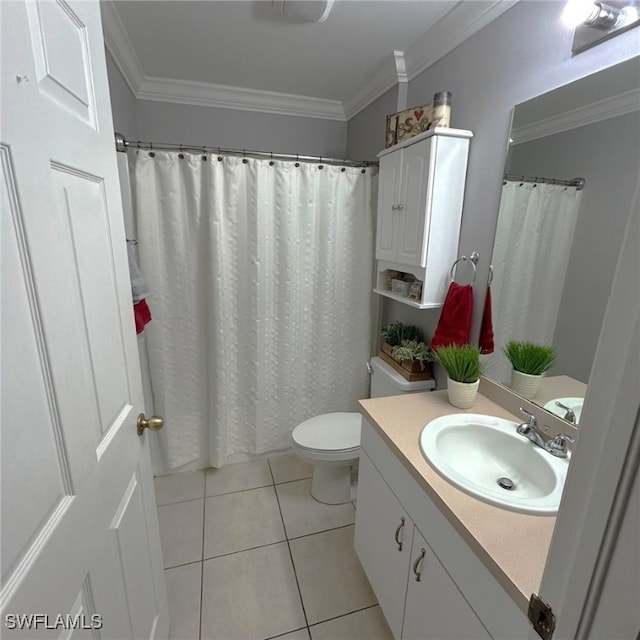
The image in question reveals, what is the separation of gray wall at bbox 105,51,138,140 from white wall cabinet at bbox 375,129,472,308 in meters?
1.34

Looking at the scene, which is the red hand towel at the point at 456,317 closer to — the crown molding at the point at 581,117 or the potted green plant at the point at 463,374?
the potted green plant at the point at 463,374

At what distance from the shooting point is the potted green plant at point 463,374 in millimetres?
1293

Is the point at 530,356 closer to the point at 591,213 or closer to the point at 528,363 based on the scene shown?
the point at 528,363

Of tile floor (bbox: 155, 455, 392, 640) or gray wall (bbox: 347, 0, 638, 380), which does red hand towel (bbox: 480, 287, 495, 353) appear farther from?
tile floor (bbox: 155, 455, 392, 640)

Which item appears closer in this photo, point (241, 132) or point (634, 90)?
point (634, 90)

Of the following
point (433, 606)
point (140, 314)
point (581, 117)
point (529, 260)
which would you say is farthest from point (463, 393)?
point (140, 314)

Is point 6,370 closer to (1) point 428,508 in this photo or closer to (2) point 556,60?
(1) point 428,508

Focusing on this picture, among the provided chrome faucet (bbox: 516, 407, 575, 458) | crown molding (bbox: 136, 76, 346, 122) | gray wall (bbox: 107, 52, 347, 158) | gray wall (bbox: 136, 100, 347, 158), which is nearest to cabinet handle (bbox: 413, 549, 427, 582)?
chrome faucet (bbox: 516, 407, 575, 458)

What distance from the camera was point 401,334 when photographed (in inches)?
75.4

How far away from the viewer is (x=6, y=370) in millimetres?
458

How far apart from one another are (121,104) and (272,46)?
0.83 m

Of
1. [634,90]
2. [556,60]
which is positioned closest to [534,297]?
[634,90]

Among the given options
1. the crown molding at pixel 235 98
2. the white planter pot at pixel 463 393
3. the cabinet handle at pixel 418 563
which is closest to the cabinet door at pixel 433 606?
the cabinet handle at pixel 418 563

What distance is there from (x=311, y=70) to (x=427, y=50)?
657mm
